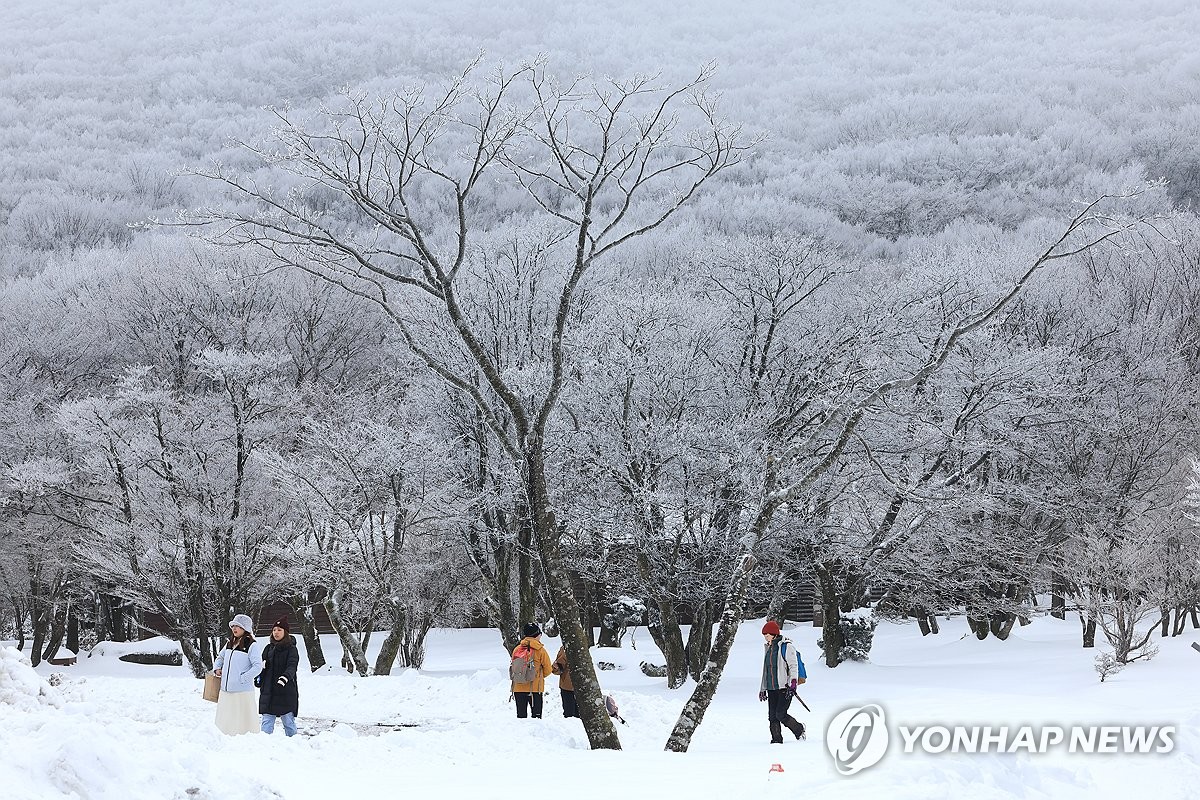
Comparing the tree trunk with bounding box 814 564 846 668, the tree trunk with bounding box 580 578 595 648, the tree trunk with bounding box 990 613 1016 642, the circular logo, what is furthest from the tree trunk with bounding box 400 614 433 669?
the circular logo

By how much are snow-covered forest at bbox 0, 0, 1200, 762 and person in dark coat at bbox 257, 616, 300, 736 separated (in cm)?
297

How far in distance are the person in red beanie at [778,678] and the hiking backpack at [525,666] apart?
2.93 metres

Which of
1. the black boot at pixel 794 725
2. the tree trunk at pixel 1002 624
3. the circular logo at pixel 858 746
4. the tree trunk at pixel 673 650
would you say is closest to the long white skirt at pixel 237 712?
the black boot at pixel 794 725

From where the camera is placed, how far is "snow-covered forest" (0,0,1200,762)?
1095 centimetres

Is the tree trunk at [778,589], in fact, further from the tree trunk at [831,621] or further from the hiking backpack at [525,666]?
the hiking backpack at [525,666]

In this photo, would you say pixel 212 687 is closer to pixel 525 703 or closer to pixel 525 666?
pixel 525 666

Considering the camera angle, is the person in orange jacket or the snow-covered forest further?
the person in orange jacket

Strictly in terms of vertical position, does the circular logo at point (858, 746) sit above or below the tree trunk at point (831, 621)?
above

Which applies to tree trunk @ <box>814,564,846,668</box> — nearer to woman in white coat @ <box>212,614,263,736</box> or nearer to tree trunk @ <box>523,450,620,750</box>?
tree trunk @ <box>523,450,620,750</box>

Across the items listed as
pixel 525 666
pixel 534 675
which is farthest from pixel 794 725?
pixel 525 666

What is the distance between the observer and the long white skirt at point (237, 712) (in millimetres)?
10188

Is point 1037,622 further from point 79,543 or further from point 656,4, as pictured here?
point 656,4

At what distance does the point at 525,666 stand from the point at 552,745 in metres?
2.52

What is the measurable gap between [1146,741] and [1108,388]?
20672 millimetres
